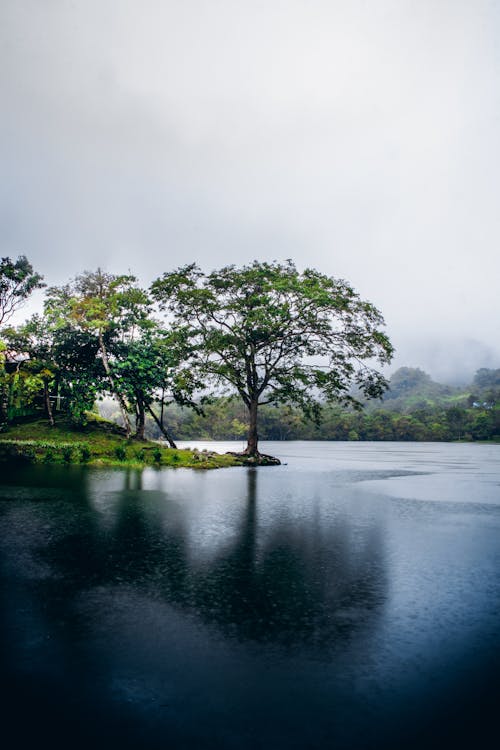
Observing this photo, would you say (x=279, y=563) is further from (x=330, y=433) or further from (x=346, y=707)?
(x=330, y=433)

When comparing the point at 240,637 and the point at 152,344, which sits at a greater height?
the point at 152,344

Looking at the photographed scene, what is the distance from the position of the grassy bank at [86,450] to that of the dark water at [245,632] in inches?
711

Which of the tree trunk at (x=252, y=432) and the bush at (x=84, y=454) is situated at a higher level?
the tree trunk at (x=252, y=432)

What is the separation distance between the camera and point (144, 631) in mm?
6625

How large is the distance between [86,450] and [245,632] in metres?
29.2

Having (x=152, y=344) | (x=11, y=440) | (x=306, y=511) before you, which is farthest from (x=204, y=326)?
(x=306, y=511)

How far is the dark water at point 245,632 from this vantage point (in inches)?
182

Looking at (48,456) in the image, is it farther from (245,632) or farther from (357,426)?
(357,426)

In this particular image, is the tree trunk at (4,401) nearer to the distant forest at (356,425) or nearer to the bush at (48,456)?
the bush at (48,456)

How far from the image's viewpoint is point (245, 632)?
6691 mm

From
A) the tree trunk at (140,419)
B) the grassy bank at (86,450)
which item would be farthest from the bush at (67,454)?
the tree trunk at (140,419)


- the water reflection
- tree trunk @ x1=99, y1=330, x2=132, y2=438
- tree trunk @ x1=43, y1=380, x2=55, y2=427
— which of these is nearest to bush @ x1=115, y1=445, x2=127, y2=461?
tree trunk @ x1=99, y1=330, x2=132, y2=438

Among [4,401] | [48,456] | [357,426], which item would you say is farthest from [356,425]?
[48,456]

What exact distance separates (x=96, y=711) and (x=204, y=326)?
1364 inches
